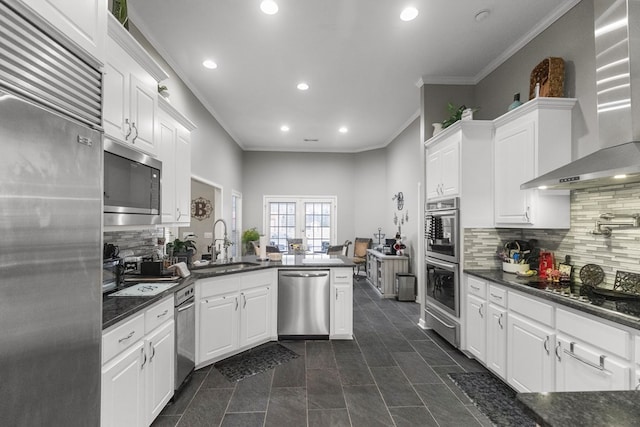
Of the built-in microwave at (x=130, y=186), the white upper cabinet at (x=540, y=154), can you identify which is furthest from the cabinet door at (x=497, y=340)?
the built-in microwave at (x=130, y=186)

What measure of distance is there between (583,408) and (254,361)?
2.80 metres

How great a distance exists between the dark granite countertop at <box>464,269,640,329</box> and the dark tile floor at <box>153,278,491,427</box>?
94 centimetres

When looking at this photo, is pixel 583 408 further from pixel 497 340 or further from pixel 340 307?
pixel 340 307

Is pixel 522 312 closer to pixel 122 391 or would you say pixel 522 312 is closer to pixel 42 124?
pixel 122 391

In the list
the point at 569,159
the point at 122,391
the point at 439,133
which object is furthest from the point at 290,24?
the point at 122,391

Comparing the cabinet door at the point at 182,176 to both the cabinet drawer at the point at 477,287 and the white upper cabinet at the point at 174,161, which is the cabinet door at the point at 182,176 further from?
the cabinet drawer at the point at 477,287

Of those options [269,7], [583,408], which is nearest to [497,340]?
[583,408]

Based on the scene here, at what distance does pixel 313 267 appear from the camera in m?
3.54

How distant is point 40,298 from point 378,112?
5.19 metres

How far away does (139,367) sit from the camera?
1777 millimetres

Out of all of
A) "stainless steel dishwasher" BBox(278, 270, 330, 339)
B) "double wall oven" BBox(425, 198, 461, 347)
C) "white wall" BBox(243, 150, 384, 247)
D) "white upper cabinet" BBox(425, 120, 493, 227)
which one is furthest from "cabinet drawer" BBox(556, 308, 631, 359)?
"white wall" BBox(243, 150, 384, 247)

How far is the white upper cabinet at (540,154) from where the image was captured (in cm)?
256

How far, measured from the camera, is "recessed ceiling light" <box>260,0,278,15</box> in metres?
2.57

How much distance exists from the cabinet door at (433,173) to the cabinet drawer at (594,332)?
191 cm
